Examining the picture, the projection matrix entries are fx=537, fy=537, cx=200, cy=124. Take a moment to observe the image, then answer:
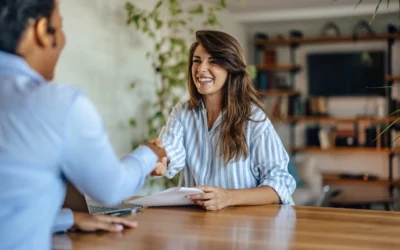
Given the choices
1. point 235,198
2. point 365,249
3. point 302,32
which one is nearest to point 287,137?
point 302,32

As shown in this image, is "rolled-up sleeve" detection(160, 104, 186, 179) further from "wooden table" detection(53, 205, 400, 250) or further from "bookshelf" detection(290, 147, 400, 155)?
"bookshelf" detection(290, 147, 400, 155)

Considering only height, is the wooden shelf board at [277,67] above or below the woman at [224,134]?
above

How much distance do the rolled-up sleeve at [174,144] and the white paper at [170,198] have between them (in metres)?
0.23

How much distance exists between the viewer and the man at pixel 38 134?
92cm

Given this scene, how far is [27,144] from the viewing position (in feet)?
3.02

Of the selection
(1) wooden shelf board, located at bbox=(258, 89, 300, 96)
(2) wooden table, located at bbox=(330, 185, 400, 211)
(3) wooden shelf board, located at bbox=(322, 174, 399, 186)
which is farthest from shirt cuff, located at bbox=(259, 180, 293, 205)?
(1) wooden shelf board, located at bbox=(258, 89, 300, 96)

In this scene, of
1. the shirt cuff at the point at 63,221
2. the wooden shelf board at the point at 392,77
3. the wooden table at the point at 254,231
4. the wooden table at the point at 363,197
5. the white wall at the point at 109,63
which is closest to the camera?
the wooden table at the point at 254,231

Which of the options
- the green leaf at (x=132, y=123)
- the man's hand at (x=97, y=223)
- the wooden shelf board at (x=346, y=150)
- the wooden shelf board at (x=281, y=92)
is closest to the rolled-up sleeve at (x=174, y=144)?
the man's hand at (x=97, y=223)

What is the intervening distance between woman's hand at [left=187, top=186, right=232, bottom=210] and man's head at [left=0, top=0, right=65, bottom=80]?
2.81 feet

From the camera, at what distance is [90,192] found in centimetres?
105

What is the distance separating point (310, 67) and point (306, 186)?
1.85 metres

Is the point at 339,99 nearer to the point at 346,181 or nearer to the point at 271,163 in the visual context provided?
the point at 346,181

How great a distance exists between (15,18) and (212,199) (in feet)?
3.24

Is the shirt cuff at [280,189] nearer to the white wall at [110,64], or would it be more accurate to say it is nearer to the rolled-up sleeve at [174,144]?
the rolled-up sleeve at [174,144]
